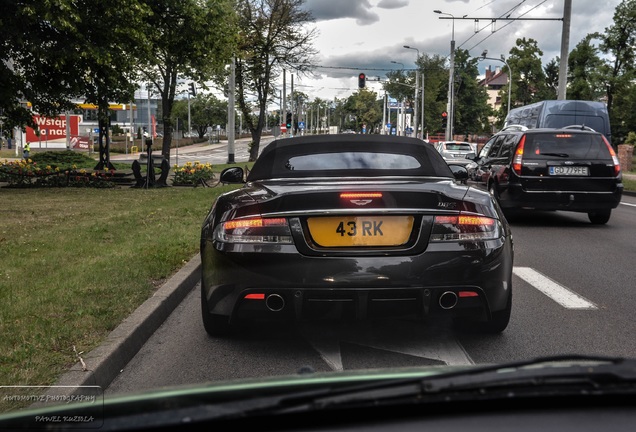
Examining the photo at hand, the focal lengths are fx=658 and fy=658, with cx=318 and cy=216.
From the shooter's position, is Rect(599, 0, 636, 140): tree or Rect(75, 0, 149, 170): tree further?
Rect(599, 0, 636, 140): tree

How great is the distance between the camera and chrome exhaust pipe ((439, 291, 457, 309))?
13.0 ft

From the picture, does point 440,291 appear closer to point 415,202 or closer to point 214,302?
point 415,202

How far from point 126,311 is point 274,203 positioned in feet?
5.43

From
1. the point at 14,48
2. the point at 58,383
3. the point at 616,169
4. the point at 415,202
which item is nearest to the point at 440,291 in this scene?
the point at 415,202

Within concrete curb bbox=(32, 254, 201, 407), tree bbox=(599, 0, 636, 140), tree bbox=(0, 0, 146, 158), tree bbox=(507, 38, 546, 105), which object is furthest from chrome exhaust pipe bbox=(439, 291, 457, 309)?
tree bbox=(507, 38, 546, 105)

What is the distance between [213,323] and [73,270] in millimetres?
2571

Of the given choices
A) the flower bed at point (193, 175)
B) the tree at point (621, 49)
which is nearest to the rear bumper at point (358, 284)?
the flower bed at point (193, 175)

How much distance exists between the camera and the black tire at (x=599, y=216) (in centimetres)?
1151

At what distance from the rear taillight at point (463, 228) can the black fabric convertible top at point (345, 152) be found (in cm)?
99

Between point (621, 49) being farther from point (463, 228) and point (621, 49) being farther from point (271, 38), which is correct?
point (463, 228)

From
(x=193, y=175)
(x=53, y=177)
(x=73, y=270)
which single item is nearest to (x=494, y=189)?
(x=73, y=270)

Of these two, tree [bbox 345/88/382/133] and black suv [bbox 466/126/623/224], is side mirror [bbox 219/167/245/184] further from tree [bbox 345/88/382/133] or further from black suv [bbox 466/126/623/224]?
tree [bbox 345/88/382/133]

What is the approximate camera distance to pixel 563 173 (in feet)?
35.3

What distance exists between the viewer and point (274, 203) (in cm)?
409
